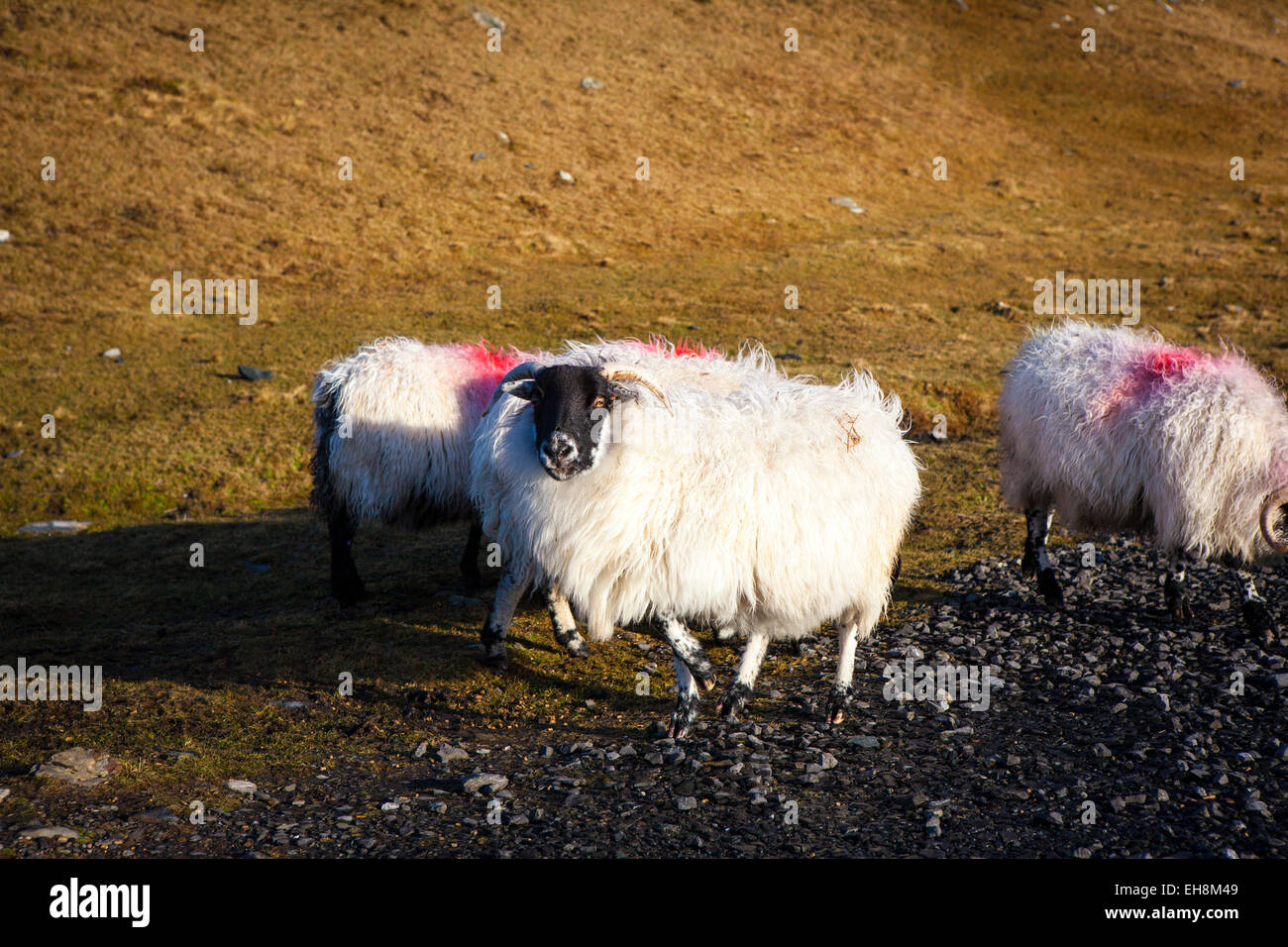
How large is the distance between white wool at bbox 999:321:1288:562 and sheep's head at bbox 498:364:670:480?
4.55m

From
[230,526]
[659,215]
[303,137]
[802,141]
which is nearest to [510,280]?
[659,215]

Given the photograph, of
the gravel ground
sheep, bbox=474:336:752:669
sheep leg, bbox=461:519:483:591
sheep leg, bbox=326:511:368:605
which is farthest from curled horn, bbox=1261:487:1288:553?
sheep leg, bbox=326:511:368:605

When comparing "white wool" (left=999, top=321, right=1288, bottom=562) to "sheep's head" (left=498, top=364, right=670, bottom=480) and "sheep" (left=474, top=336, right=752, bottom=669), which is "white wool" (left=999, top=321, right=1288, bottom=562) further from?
"sheep's head" (left=498, top=364, right=670, bottom=480)

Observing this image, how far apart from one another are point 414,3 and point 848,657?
1430 inches

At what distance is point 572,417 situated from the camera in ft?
19.6

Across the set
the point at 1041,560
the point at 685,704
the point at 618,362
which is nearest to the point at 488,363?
the point at 618,362

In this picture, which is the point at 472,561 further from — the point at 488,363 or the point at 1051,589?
the point at 1051,589

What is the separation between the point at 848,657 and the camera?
6867 mm

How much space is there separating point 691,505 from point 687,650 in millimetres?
930

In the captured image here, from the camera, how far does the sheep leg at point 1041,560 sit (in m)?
8.81

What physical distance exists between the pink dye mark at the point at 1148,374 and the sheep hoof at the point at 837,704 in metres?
3.74

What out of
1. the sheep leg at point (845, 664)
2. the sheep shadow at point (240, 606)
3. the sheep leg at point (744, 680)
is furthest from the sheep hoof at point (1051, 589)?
the sheep shadow at point (240, 606)

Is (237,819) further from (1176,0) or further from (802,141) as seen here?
(1176,0)

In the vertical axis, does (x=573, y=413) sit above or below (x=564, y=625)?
above
